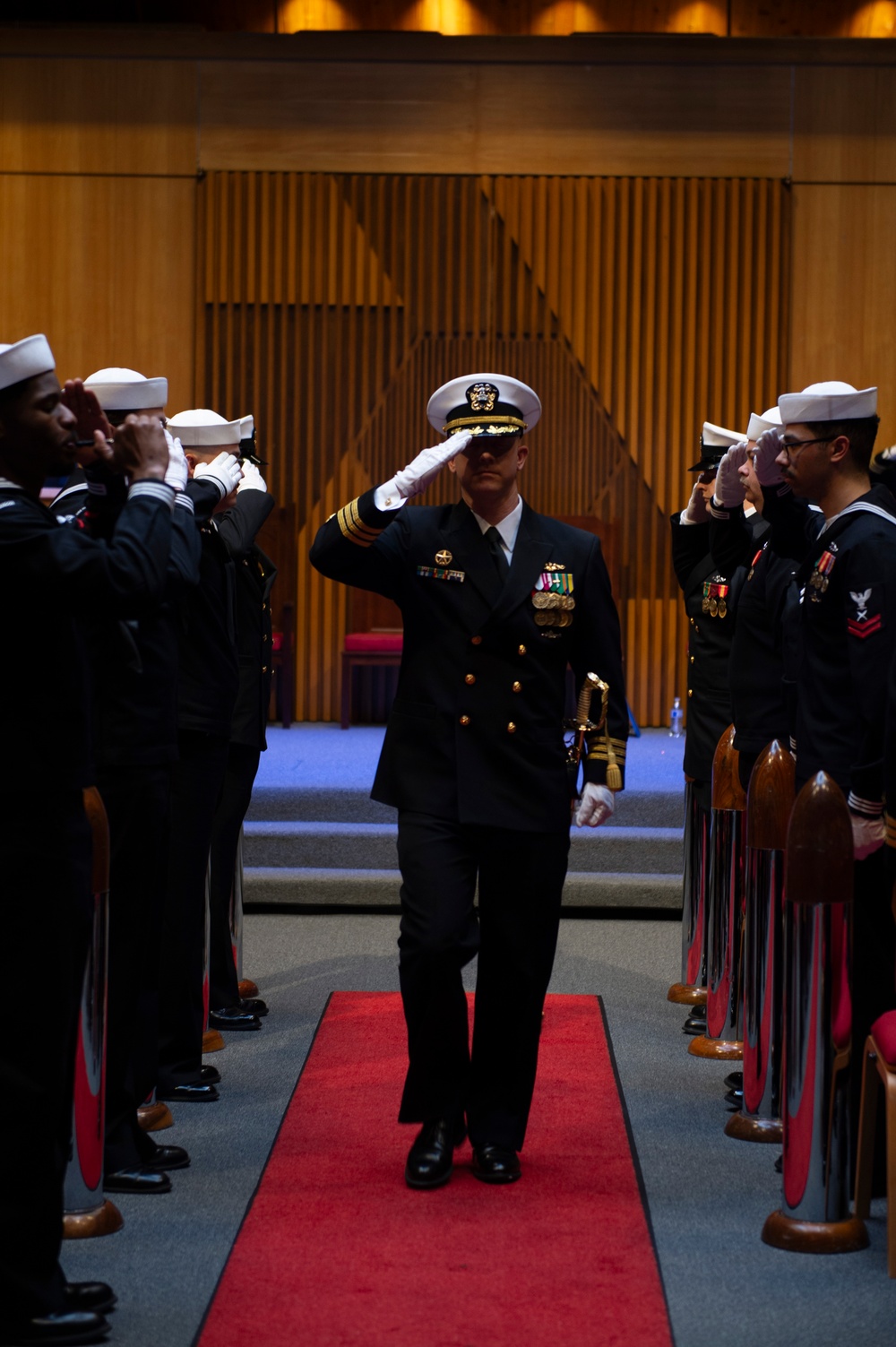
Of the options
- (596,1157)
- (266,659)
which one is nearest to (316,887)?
(266,659)

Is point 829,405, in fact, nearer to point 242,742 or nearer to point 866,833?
point 866,833

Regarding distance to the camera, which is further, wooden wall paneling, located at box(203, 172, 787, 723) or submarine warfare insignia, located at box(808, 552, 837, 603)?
wooden wall paneling, located at box(203, 172, 787, 723)

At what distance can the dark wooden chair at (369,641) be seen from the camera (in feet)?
27.9

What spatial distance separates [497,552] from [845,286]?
6623 mm

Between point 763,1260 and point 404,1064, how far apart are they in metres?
1.38

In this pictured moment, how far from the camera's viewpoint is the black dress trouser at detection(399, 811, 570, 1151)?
9.56ft

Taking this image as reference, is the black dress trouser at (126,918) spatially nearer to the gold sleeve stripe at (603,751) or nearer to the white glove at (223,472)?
the white glove at (223,472)

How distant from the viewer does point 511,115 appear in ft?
29.1

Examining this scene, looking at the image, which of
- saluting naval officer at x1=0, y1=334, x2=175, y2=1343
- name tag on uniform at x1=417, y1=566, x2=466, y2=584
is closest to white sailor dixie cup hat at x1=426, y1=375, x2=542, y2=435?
name tag on uniform at x1=417, y1=566, x2=466, y2=584

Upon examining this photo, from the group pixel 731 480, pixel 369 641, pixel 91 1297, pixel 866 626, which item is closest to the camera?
pixel 91 1297

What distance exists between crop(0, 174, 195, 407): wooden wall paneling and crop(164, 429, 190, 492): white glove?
6583 mm

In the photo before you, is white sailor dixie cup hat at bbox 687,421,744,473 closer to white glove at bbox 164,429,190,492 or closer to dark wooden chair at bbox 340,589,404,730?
white glove at bbox 164,429,190,492

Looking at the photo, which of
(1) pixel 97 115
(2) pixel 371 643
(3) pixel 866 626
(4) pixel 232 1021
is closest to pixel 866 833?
(3) pixel 866 626

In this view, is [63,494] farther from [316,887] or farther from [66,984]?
[316,887]
